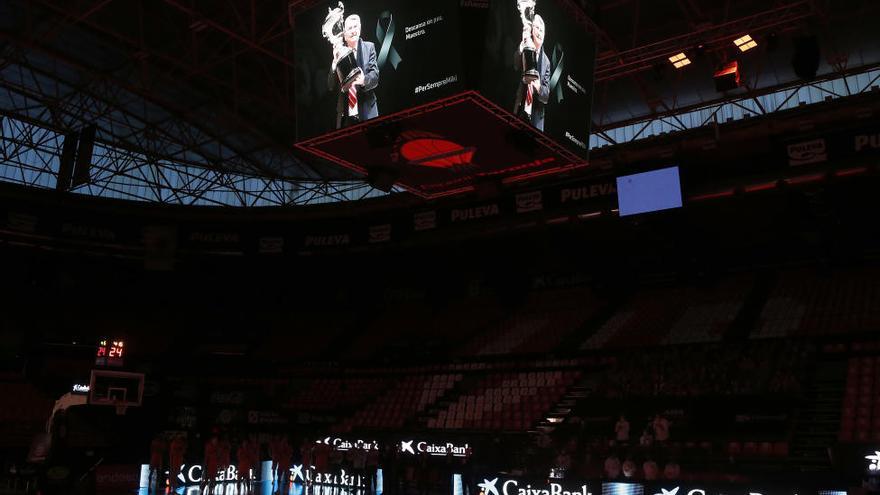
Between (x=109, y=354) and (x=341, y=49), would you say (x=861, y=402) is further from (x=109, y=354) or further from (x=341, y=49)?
(x=109, y=354)

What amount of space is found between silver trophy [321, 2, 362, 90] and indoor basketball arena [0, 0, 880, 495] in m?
0.05

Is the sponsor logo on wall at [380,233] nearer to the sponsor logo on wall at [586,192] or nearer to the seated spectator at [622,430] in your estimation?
the sponsor logo on wall at [586,192]

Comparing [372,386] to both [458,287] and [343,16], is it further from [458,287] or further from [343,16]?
[343,16]

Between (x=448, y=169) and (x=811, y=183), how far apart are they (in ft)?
42.9

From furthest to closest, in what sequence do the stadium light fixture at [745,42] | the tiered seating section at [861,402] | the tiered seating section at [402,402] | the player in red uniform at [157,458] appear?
the tiered seating section at [402,402], the player in red uniform at [157,458], the stadium light fixture at [745,42], the tiered seating section at [861,402]

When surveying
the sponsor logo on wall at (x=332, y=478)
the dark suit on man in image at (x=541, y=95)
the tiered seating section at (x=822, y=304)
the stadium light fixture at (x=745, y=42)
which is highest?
the stadium light fixture at (x=745, y=42)

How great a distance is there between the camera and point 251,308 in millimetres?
33219

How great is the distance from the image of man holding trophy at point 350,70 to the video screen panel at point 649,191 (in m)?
12.9

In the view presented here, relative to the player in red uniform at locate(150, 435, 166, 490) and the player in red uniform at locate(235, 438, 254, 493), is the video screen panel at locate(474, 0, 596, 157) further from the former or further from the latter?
the player in red uniform at locate(150, 435, 166, 490)

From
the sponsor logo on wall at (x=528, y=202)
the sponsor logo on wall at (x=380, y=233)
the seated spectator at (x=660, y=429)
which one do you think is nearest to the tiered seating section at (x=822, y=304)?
the seated spectator at (x=660, y=429)

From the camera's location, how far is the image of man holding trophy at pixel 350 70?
10039mm

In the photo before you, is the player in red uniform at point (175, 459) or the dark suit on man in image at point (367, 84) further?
the player in red uniform at point (175, 459)

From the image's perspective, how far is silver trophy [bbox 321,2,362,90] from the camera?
33.7ft

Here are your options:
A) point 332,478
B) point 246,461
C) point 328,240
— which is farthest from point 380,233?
point 246,461
